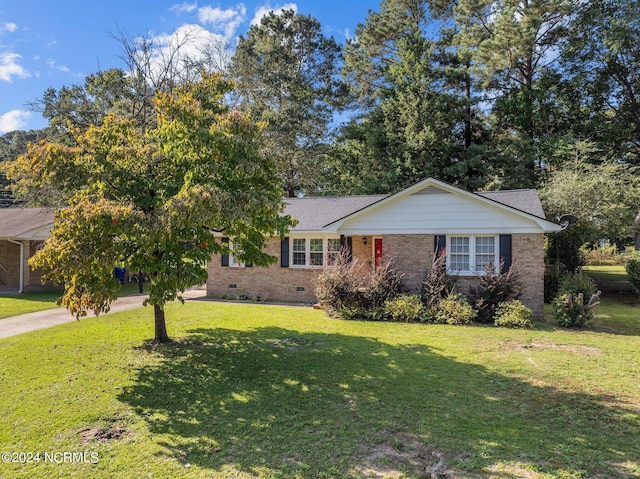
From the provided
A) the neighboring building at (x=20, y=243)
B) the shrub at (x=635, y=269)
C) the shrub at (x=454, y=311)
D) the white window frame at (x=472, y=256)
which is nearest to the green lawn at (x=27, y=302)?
the neighboring building at (x=20, y=243)

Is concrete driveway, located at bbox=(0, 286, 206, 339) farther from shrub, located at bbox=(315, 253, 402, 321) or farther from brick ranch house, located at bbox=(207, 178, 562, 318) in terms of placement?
shrub, located at bbox=(315, 253, 402, 321)

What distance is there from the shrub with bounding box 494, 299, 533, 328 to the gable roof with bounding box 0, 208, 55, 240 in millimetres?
16689

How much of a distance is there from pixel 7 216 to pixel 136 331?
17.9 meters

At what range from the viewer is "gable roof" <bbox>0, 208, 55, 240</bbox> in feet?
57.4

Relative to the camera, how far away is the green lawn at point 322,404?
4.27m

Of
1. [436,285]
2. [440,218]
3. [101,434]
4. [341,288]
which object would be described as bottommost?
[101,434]

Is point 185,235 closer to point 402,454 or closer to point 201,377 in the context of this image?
point 201,377

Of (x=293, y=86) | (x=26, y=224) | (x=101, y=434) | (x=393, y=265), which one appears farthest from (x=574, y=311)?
(x=293, y=86)

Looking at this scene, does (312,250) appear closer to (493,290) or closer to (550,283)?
(493,290)

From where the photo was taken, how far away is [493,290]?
12156mm

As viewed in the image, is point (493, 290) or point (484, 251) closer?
point (493, 290)

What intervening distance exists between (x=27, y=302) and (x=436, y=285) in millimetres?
15667

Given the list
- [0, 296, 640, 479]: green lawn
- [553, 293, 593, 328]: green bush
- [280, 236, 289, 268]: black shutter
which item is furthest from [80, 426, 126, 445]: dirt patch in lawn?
[553, 293, 593, 328]: green bush

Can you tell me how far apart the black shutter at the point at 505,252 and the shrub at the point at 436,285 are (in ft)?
5.68
